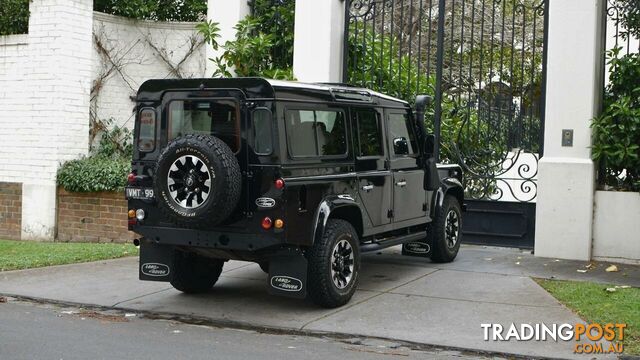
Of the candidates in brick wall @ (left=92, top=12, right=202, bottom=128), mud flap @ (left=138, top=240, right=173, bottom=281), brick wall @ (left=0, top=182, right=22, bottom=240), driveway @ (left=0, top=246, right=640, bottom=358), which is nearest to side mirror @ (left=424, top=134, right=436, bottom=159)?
driveway @ (left=0, top=246, right=640, bottom=358)

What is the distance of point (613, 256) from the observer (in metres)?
10.7

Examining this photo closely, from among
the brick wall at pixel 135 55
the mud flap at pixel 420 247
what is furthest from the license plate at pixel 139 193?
the brick wall at pixel 135 55

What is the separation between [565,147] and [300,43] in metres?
4.44

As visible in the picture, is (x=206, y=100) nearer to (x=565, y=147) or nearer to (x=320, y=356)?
(x=320, y=356)

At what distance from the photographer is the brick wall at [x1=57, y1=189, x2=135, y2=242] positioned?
13406mm

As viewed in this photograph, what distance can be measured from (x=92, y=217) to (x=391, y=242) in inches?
255

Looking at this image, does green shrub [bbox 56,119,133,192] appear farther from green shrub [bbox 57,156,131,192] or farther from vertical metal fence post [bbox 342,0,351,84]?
vertical metal fence post [bbox 342,0,351,84]

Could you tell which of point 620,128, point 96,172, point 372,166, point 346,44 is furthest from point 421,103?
point 96,172

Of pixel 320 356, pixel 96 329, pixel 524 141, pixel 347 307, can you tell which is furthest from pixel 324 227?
pixel 524 141

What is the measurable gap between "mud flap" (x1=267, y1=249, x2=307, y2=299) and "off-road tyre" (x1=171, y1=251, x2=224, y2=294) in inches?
49.8

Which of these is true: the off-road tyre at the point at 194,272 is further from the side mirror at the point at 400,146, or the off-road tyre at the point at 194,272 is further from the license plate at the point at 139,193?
the side mirror at the point at 400,146

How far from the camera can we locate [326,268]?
7.51 meters

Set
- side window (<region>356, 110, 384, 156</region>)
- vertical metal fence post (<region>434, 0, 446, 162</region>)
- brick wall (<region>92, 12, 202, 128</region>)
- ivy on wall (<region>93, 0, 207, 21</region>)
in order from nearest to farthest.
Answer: side window (<region>356, 110, 384, 156</region>) < vertical metal fence post (<region>434, 0, 446, 162</region>) < brick wall (<region>92, 12, 202, 128</region>) < ivy on wall (<region>93, 0, 207, 21</region>)

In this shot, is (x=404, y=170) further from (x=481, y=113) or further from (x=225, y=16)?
(x=225, y=16)
